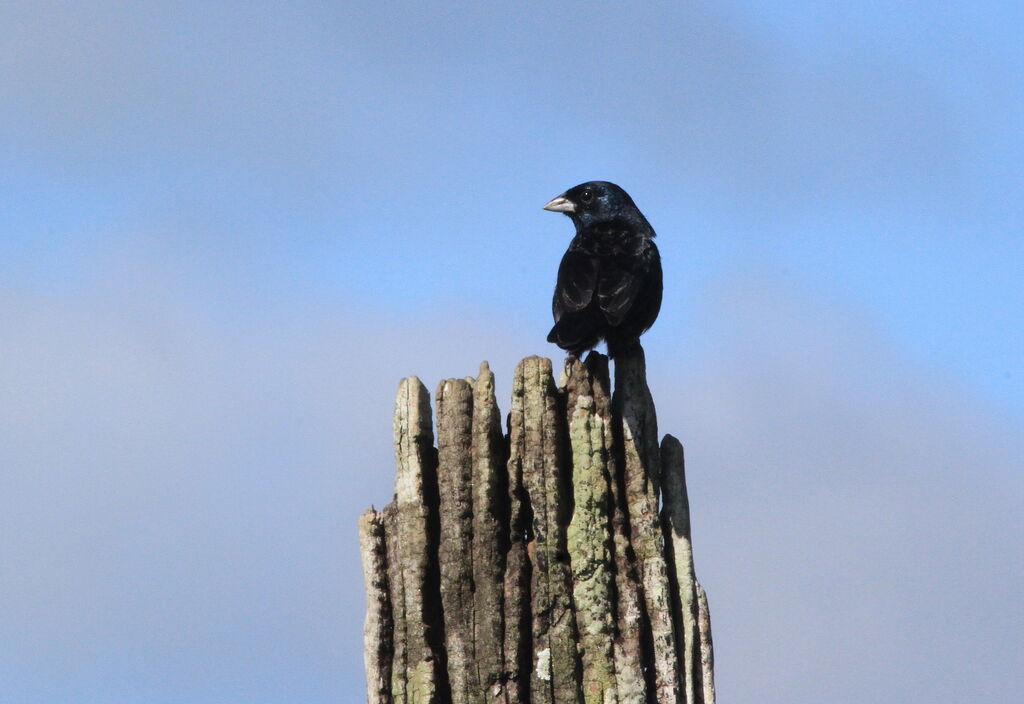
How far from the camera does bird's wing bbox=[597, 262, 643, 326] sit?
33.9ft

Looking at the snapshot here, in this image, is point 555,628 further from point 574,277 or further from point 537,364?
point 574,277

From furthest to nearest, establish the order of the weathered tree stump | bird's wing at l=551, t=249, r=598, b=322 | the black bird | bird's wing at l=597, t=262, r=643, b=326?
bird's wing at l=551, t=249, r=598, b=322 → bird's wing at l=597, t=262, r=643, b=326 → the black bird → the weathered tree stump

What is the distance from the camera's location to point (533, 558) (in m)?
8.18

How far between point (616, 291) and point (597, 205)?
254 cm

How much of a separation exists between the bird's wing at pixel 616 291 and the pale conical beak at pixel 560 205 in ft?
7.33

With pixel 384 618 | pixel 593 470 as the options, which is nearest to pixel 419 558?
pixel 384 618

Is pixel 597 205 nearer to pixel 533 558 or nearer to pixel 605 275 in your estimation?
pixel 605 275

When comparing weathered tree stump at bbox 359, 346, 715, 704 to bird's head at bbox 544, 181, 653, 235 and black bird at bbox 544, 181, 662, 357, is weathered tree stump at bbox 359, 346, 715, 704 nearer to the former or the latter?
black bird at bbox 544, 181, 662, 357

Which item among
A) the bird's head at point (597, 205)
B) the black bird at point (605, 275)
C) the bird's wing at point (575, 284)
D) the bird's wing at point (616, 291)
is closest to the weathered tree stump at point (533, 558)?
the black bird at point (605, 275)

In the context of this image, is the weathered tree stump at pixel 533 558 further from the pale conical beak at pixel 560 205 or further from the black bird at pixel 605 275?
the pale conical beak at pixel 560 205

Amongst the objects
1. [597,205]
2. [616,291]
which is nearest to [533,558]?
[616,291]

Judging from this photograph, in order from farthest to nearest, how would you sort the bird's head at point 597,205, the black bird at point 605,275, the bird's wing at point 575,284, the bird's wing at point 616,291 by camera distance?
1. the bird's head at point 597,205
2. the bird's wing at point 575,284
3. the bird's wing at point 616,291
4. the black bird at point 605,275

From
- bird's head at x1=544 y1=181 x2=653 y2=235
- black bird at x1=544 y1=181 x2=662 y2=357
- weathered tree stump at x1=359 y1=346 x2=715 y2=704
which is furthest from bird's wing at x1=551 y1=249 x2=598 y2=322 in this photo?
weathered tree stump at x1=359 y1=346 x2=715 y2=704

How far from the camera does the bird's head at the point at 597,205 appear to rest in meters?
12.8
